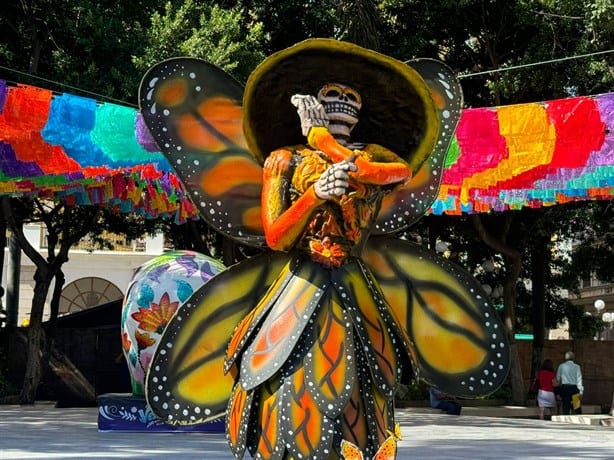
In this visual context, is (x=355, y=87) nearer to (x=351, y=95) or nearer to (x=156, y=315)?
→ (x=351, y=95)

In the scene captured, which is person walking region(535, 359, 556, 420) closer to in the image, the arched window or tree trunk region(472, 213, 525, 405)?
tree trunk region(472, 213, 525, 405)

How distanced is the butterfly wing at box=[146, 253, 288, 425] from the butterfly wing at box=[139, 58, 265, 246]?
17 centimetres

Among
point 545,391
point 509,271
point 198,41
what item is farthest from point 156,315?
point 509,271

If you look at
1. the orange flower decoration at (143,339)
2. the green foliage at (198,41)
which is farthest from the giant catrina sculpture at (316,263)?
the green foliage at (198,41)

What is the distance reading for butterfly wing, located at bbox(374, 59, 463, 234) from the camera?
4395 millimetres

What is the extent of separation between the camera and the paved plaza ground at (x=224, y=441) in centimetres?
934

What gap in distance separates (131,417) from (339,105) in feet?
27.2

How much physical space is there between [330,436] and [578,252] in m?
20.0

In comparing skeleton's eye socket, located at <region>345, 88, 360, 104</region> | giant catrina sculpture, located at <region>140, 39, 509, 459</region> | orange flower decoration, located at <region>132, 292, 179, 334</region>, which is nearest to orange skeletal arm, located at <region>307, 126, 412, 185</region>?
giant catrina sculpture, located at <region>140, 39, 509, 459</region>

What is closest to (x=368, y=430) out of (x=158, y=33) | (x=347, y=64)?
(x=347, y=64)

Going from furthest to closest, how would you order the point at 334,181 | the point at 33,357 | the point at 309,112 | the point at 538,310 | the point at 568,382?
1. the point at 538,310
2. the point at 568,382
3. the point at 33,357
4. the point at 309,112
5. the point at 334,181

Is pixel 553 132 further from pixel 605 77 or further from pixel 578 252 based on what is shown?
pixel 578 252

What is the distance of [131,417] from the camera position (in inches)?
458

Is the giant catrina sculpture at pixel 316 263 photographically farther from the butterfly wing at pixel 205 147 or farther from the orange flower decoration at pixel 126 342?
the orange flower decoration at pixel 126 342
